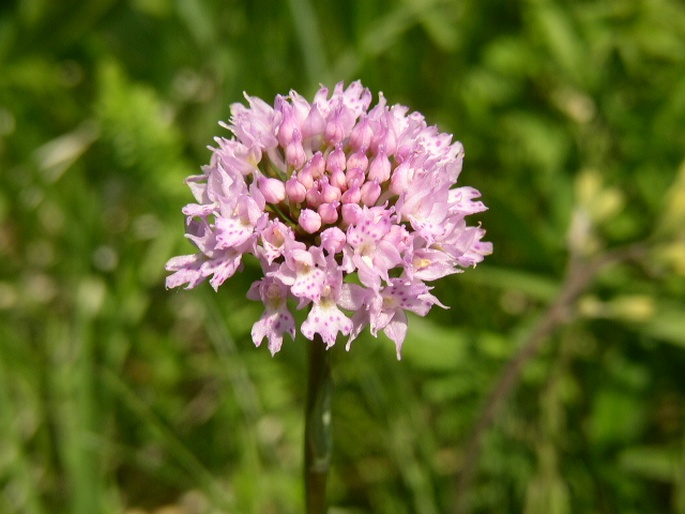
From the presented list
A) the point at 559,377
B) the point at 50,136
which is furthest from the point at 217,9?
the point at 559,377

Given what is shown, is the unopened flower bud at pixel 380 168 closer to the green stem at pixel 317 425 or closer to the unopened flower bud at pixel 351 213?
the unopened flower bud at pixel 351 213

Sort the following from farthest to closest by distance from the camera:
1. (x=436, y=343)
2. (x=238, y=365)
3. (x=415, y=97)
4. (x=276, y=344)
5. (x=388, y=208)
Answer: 1. (x=415, y=97)
2. (x=436, y=343)
3. (x=238, y=365)
4. (x=388, y=208)
5. (x=276, y=344)

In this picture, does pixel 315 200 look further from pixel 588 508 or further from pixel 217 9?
pixel 217 9

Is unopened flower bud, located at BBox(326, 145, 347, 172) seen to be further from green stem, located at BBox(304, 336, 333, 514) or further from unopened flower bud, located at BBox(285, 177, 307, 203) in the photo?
green stem, located at BBox(304, 336, 333, 514)

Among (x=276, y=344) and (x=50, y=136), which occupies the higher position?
(x=50, y=136)

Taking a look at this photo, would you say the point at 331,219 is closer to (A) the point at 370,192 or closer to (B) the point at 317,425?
(A) the point at 370,192

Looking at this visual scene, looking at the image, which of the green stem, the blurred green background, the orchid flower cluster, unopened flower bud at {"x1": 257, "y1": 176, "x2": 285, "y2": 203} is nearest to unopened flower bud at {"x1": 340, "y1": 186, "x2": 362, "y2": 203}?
the orchid flower cluster
